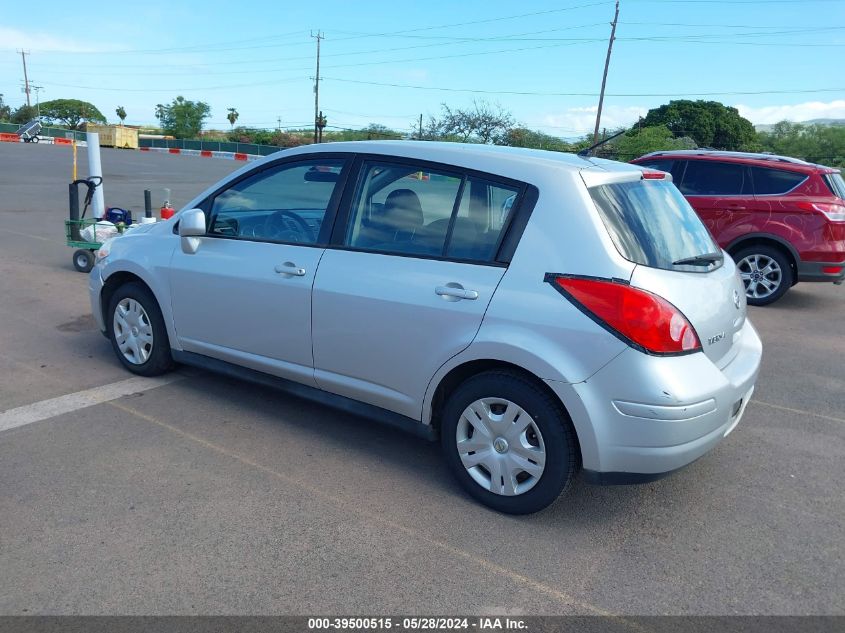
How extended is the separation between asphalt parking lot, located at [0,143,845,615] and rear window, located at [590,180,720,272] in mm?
1303

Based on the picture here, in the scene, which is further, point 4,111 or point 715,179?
point 4,111

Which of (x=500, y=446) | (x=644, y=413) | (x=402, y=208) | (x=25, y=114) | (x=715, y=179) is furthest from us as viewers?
(x=25, y=114)

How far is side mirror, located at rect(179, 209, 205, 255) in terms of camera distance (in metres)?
4.46

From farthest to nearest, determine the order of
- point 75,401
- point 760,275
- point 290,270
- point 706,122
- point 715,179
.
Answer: point 706,122 → point 715,179 → point 760,275 → point 75,401 → point 290,270

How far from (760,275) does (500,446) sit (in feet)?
22.3

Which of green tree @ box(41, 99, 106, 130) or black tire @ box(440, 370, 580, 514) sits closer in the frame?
black tire @ box(440, 370, 580, 514)

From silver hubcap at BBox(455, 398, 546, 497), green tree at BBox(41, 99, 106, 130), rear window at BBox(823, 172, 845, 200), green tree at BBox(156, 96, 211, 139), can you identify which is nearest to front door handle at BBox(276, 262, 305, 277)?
silver hubcap at BBox(455, 398, 546, 497)

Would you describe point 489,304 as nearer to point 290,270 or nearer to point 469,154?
point 469,154

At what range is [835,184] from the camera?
8.64 m

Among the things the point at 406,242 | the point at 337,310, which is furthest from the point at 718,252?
the point at 337,310

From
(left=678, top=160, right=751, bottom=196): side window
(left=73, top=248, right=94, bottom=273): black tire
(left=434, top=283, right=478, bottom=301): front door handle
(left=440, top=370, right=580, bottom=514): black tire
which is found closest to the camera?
(left=440, top=370, right=580, bottom=514): black tire

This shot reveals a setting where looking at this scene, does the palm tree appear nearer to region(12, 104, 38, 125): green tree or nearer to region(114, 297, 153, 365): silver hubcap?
region(12, 104, 38, 125): green tree

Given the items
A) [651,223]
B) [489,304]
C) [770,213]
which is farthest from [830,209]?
[489,304]

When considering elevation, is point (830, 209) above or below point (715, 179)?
below
